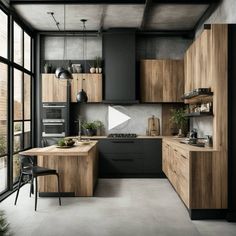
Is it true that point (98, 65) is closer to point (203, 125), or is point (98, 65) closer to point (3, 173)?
point (203, 125)

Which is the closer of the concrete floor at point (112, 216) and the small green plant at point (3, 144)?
the concrete floor at point (112, 216)

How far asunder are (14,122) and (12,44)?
1410 millimetres

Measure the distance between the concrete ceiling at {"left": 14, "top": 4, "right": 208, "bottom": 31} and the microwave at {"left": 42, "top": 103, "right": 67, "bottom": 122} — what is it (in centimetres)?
173

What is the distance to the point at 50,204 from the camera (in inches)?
166

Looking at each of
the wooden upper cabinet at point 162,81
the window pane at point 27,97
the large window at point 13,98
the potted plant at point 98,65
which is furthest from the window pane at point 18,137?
the wooden upper cabinet at point 162,81

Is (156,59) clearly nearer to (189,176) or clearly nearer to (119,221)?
(189,176)

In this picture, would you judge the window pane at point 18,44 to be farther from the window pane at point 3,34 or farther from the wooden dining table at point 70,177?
the wooden dining table at point 70,177

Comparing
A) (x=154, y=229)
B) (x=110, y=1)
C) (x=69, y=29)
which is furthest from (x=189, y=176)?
(x=69, y=29)

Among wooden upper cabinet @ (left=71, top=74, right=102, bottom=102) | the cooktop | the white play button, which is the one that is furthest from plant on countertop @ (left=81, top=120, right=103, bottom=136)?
wooden upper cabinet @ (left=71, top=74, right=102, bottom=102)

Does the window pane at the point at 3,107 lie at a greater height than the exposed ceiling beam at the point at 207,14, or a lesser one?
lesser

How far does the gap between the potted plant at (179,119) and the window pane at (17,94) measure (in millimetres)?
3283

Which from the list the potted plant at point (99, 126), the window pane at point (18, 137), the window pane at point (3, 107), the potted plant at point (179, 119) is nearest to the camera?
the window pane at point (3, 107)

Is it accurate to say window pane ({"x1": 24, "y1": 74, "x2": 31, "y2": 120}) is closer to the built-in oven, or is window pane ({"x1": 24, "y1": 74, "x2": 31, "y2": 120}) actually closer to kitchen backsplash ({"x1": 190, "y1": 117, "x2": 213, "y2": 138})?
the built-in oven

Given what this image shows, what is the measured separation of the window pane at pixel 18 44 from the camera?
5.44 metres
